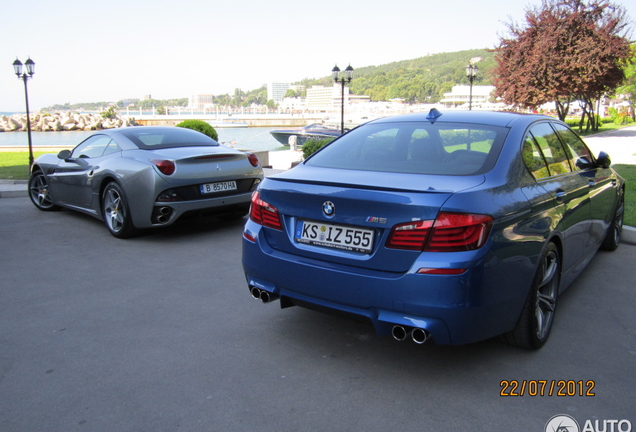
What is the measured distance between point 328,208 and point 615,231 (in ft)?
14.4

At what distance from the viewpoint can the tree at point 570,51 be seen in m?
30.4

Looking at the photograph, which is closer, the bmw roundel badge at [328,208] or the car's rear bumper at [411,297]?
the car's rear bumper at [411,297]

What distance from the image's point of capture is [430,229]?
275 cm

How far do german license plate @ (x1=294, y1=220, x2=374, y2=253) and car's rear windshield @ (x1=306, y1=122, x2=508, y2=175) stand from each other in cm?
58

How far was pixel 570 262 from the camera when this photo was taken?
13.3 ft

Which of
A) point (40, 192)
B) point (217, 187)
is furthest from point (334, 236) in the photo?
point (40, 192)

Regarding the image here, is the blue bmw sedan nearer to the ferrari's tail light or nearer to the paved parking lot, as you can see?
the ferrari's tail light

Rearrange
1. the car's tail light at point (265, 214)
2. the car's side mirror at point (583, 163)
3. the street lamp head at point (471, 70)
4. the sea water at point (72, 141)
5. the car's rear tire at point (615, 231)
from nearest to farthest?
1. the car's tail light at point (265, 214)
2. the car's side mirror at point (583, 163)
3. the car's rear tire at point (615, 231)
4. the street lamp head at point (471, 70)
5. the sea water at point (72, 141)

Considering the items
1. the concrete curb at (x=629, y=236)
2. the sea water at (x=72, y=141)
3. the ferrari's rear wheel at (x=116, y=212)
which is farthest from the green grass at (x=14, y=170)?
the concrete curb at (x=629, y=236)

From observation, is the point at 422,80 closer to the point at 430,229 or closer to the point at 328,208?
the point at 328,208

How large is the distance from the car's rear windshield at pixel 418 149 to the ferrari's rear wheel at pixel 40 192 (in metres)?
6.38

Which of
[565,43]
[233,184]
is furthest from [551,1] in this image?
[233,184]

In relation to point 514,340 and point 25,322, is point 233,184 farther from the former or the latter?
point 514,340
